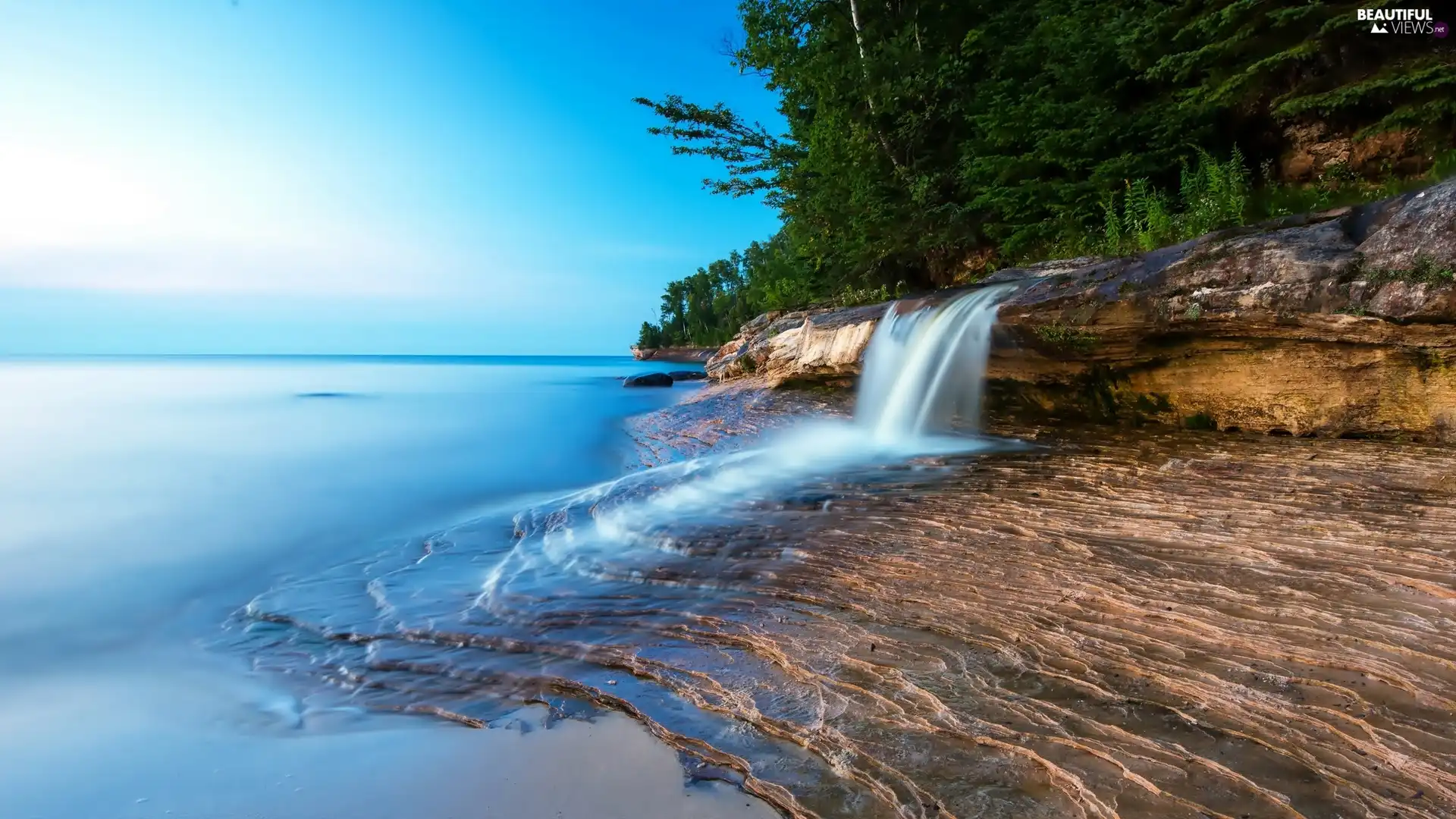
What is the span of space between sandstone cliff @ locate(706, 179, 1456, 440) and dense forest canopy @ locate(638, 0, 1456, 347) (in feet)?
7.52

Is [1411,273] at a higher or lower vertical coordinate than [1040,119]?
lower

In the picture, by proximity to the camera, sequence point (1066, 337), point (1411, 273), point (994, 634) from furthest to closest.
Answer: point (1066, 337) → point (1411, 273) → point (994, 634)

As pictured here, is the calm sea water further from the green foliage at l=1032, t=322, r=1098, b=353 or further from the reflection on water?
the green foliage at l=1032, t=322, r=1098, b=353

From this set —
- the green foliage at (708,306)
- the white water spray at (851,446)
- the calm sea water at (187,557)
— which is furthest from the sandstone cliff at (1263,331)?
the green foliage at (708,306)

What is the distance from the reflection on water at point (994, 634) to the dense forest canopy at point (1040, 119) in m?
Result: 5.59

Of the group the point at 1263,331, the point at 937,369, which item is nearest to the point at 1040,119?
the point at 937,369

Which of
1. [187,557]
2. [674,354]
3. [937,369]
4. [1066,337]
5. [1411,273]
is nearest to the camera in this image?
[1411,273]

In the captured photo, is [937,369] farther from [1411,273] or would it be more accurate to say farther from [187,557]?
[187,557]

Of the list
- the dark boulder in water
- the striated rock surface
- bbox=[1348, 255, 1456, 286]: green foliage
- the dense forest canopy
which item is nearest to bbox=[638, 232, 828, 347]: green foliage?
the striated rock surface

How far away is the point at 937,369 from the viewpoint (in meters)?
8.92

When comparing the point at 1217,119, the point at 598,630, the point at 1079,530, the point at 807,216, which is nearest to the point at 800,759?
the point at 598,630

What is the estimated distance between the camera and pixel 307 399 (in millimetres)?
31312

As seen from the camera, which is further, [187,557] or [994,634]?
[187,557]

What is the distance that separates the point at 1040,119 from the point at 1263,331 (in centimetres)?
609
